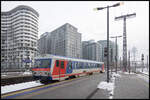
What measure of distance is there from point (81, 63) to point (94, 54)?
111 m

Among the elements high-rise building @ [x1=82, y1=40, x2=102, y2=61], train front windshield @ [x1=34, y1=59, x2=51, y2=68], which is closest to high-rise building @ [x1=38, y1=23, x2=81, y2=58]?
high-rise building @ [x1=82, y1=40, x2=102, y2=61]

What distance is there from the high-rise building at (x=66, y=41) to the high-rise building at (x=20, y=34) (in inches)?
583

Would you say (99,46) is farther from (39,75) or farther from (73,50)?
(39,75)

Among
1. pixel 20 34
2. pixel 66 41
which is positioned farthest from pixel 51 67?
pixel 66 41

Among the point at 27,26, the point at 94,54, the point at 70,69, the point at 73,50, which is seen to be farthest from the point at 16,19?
the point at 70,69

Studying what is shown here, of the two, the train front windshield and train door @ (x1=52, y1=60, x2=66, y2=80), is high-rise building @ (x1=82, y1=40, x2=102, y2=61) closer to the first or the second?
train door @ (x1=52, y1=60, x2=66, y2=80)

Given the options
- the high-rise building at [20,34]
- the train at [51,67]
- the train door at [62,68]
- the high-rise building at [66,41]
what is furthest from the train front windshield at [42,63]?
the high-rise building at [66,41]

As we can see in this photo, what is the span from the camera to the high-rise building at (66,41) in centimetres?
10381

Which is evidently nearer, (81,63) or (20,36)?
(81,63)

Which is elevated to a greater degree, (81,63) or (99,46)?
(99,46)

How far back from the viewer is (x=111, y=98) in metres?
7.28

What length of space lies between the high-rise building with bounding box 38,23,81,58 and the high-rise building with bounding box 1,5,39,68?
583 inches

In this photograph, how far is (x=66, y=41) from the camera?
10356 centimetres

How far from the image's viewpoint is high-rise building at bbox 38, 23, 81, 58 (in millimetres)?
103812
